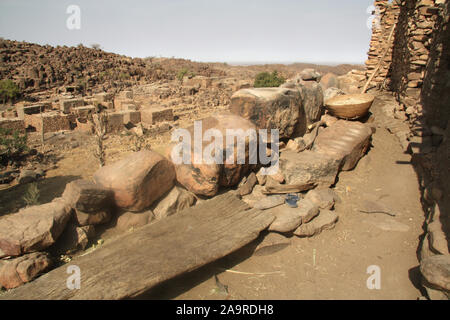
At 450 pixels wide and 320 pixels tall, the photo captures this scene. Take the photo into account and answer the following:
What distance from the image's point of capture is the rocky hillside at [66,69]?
17.0 m

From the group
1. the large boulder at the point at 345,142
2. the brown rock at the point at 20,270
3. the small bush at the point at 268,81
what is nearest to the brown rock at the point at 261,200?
the large boulder at the point at 345,142

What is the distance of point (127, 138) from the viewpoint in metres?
8.05

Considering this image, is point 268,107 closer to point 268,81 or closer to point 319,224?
point 319,224

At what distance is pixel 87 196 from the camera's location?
2.92 meters

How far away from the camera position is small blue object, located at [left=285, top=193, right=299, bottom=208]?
11.7 feet

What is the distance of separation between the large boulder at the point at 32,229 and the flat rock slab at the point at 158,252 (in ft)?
1.43

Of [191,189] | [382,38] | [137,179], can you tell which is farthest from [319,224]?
[382,38]

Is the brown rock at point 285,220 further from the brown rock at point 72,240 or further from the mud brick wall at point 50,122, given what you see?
the mud brick wall at point 50,122

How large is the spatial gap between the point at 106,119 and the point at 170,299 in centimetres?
707

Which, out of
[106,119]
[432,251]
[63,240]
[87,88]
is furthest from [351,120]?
[87,88]

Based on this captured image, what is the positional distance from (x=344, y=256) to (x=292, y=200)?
91 cm

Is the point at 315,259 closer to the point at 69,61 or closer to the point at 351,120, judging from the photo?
the point at 351,120

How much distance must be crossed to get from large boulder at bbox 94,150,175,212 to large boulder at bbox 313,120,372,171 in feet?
8.70

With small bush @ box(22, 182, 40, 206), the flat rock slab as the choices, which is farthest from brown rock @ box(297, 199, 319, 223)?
small bush @ box(22, 182, 40, 206)
